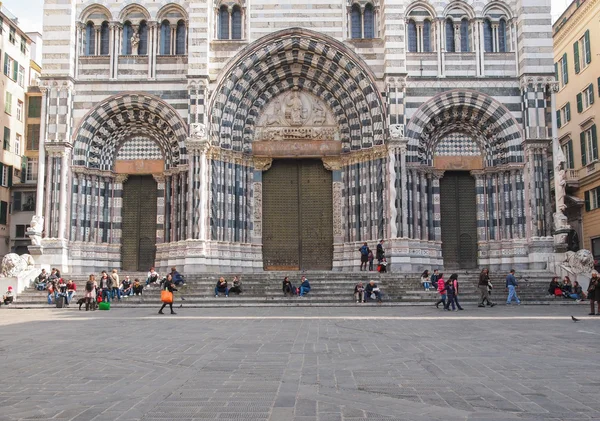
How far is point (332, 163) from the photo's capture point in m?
33.2

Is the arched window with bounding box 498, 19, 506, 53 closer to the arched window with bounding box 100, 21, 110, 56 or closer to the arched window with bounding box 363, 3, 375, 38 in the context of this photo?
the arched window with bounding box 363, 3, 375, 38

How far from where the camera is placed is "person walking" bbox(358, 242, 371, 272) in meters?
29.5

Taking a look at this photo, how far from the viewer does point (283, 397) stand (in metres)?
7.10

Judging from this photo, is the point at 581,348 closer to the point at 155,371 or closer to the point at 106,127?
the point at 155,371

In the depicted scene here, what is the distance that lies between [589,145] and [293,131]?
61.4 ft

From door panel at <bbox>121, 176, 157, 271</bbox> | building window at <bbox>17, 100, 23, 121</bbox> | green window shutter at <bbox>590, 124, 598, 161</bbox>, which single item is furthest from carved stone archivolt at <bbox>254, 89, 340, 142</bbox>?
building window at <bbox>17, 100, 23, 121</bbox>

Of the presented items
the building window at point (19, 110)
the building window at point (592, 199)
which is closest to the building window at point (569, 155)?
the building window at point (592, 199)

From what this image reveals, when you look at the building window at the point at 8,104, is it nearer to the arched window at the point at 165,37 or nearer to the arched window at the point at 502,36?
the arched window at the point at 165,37

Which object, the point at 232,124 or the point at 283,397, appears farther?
the point at 232,124

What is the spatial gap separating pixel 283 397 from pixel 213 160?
82.7 ft

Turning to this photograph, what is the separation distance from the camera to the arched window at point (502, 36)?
1292 inches

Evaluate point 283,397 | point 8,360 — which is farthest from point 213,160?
point 283,397

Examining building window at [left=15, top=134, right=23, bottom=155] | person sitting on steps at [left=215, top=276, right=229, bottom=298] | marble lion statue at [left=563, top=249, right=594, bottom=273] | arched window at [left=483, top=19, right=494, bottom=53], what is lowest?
person sitting on steps at [left=215, top=276, right=229, bottom=298]

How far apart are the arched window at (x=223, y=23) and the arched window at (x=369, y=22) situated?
7171 millimetres
